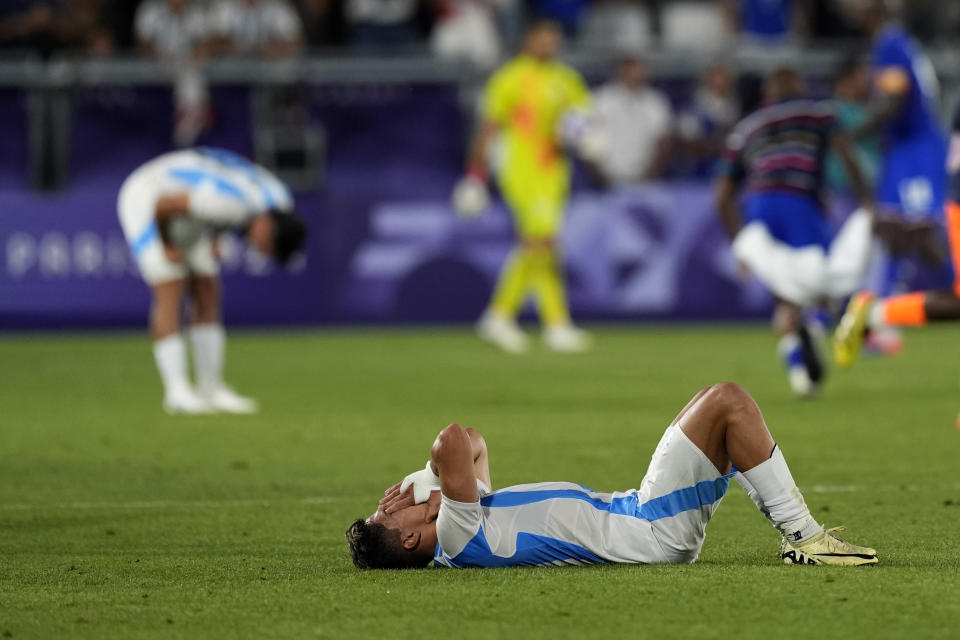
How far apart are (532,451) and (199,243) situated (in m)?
3.13

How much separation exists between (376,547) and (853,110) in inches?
549

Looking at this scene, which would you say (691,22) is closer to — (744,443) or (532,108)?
(532,108)

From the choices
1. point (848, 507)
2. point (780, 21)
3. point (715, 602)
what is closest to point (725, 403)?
point (715, 602)

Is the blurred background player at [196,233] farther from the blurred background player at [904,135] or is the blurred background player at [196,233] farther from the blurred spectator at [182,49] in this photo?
the blurred spectator at [182,49]

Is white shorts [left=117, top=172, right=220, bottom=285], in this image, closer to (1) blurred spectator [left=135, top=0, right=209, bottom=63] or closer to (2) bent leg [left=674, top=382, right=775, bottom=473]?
(2) bent leg [left=674, top=382, right=775, bottom=473]

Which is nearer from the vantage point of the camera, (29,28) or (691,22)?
(29,28)

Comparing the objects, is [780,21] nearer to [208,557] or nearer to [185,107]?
[185,107]

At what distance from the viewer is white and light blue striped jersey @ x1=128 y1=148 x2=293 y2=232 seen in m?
10.6

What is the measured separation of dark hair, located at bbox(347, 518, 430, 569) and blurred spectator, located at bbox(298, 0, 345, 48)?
45.9 feet

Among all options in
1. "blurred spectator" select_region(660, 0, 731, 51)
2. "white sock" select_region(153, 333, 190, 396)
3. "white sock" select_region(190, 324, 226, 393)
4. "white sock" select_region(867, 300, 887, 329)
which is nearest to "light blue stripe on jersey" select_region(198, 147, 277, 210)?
"white sock" select_region(190, 324, 226, 393)

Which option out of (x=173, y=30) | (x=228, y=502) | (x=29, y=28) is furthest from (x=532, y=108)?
(x=228, y=502)

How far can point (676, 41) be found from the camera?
67.4 ft

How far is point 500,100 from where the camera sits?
649 inches

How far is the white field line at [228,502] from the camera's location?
735cm
